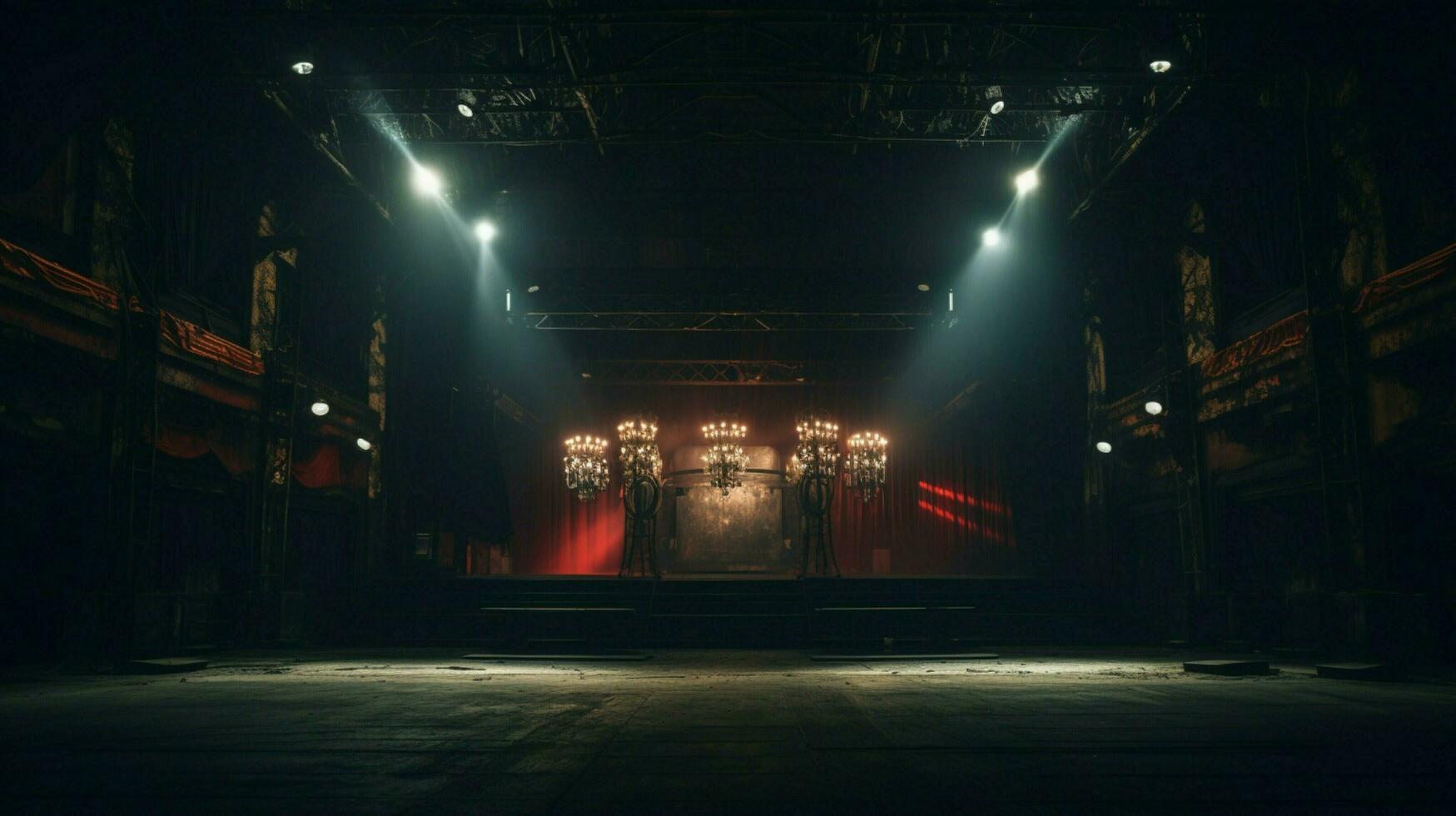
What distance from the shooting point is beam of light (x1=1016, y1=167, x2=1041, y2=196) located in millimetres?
13836

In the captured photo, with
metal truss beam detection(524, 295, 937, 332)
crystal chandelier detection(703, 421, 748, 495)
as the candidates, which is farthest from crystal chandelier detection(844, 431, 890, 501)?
metal truss beam detection(524, 295, 937, 332)

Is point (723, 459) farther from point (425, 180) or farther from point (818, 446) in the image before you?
point (425, 180)

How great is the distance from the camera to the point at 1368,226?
8.48 metres

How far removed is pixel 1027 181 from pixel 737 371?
9884 millimetres

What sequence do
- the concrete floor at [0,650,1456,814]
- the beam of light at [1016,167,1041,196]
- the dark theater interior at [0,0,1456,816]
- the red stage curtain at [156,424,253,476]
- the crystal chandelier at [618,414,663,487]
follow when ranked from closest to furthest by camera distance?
the concrete floor at [0,650,1456,814], the dark theater interior at [0,0,1456,816], the red stage curtain at [156,424,253,476], the beam of light at [1016,167,1041,196], the crystal chandelier at [618,414,663,487]

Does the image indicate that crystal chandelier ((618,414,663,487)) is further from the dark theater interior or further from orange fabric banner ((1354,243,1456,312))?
orange fabric banner ((1354,243,1456,312))

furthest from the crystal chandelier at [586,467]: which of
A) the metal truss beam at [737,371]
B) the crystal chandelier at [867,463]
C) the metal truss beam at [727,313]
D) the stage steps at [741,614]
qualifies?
the metal truss beam at [737,371]

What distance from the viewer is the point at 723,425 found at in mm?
17172

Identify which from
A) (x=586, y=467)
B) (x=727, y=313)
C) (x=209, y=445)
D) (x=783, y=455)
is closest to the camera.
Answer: (x=209, y=445)

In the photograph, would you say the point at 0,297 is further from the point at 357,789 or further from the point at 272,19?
the point at 357,789

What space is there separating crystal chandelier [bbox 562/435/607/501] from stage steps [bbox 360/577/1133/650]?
11.0 ft

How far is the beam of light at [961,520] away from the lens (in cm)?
1875

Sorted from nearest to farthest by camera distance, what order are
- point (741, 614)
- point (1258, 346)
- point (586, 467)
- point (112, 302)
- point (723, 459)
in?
point (112, 302) → point (1258, 346) → point (741, 614) → point (586, 467) → point (723, 459)

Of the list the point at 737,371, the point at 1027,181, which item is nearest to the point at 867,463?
the point at 1027,181
